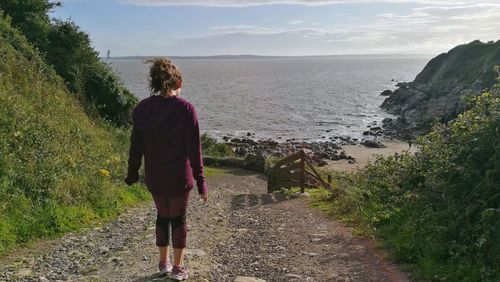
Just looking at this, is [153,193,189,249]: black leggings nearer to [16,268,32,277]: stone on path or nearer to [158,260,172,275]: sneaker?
[158,260,172,275]: sneaker

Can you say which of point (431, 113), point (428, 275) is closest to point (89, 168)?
point (428, 275)

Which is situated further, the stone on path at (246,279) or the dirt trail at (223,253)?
the dirt trail at (223,253)

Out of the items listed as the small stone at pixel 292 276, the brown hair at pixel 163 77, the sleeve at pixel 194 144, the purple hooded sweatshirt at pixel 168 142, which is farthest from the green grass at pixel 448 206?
the brown hair at pixel 163 77

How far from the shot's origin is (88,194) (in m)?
9.88


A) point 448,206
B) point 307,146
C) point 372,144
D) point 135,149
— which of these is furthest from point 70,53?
point 372,144

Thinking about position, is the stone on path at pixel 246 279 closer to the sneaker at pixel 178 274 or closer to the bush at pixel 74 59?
the sneaker at pixel 178 274

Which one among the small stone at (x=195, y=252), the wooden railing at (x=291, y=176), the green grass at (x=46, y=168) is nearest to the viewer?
the small stone at (x=195, y=252)

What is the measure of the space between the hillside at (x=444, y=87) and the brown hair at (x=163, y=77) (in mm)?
41212

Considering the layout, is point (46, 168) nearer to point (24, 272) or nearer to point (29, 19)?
point (24, 272)

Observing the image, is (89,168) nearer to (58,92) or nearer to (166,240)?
(166,240)

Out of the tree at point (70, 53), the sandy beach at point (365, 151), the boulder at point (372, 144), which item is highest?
the tree at point (70, 53)

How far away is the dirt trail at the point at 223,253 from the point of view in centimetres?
602

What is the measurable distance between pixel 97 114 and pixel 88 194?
1108 centimetres

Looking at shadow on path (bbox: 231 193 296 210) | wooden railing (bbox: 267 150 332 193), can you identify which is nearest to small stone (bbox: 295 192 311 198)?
shadow on path (bbox: 231 193 296 210)
